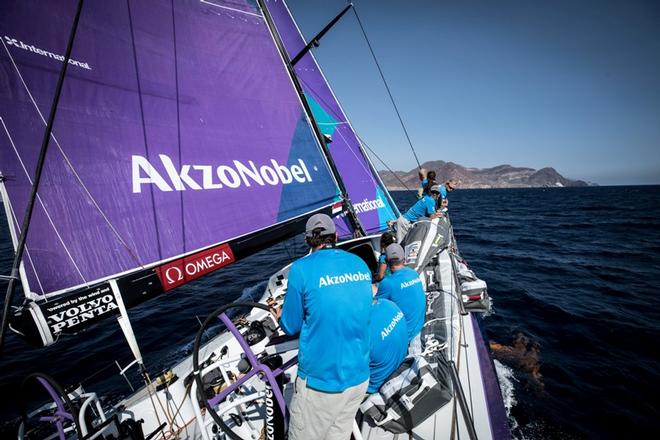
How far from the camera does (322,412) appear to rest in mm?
1589

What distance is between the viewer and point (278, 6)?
5.59 m

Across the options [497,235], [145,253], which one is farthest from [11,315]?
[497,235]

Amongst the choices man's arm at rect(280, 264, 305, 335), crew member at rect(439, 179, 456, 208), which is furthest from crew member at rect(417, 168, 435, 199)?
man's arm at rect(280, 264, 305, 335)

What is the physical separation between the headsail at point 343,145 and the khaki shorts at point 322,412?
4596 millimetres

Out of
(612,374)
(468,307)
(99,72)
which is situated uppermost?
(99,72)

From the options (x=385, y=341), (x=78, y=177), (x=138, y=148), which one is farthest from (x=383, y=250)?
(x=78, y=177)

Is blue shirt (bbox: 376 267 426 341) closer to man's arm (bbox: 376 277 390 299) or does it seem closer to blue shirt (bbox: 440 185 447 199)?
man's arm (bbox: 376 277 390 299)

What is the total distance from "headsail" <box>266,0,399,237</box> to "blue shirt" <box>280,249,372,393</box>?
4.49 meters

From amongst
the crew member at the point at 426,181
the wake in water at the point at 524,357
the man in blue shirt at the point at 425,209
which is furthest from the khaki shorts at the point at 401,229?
the wake in water at the point at 524,357

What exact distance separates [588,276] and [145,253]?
13.8 m

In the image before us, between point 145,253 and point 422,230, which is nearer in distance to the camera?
point 145,253

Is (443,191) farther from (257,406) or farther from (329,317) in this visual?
(329,317)

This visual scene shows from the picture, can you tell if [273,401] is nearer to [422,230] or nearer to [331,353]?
[331,353]

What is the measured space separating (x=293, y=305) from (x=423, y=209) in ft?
19.0
